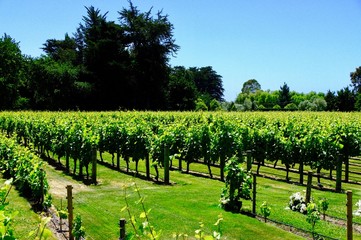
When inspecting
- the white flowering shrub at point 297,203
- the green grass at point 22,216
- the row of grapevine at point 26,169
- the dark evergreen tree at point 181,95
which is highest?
the dark evergreen tree at point 181,95

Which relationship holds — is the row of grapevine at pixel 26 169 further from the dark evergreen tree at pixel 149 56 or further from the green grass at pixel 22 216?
the dark evergreen tree at pixel 149 56

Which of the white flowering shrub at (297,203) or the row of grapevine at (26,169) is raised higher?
the row of grapevine at (26,169)

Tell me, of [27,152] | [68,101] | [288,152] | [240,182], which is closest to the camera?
[240,182]

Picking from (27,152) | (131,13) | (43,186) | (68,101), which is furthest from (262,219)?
(131,13)

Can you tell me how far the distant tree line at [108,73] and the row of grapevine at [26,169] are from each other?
34.1 m

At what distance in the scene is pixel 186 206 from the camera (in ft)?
35.1

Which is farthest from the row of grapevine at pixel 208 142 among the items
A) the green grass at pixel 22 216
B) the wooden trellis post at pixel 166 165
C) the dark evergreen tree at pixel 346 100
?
the dark evergreen tree at pixel 346 100

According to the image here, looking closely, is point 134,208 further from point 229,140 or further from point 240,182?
point 229,140

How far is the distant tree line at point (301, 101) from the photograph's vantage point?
63.8 m

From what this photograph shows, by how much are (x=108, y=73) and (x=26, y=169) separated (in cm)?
3918

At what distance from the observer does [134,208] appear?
10.5 meters

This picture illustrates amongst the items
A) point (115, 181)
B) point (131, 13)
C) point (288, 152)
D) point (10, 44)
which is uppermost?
point (131, 13)

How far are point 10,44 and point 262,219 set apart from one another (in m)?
52.3

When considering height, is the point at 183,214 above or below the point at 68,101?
below
